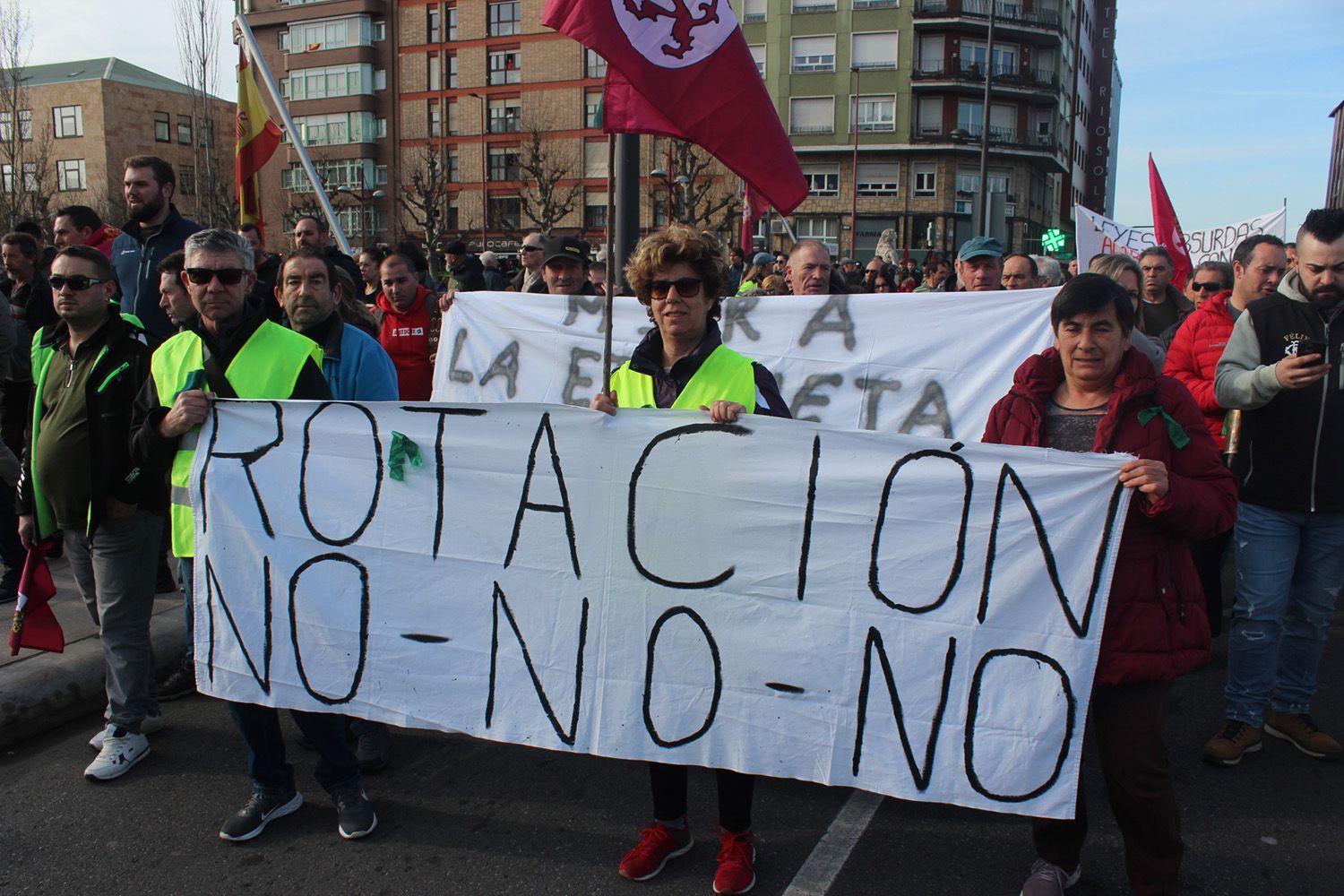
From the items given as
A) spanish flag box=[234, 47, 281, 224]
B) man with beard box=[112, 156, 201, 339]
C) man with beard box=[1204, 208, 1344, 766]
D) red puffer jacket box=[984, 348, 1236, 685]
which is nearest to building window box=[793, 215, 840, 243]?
spanish flag box=[234, 47, 281, 224]

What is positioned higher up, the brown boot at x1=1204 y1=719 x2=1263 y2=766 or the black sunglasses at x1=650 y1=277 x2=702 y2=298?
the black sunglasses at x1=650 y1=277 x2=702 y2=298

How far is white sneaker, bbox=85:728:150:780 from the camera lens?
141 inches

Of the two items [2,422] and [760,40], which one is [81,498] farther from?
[760,40]

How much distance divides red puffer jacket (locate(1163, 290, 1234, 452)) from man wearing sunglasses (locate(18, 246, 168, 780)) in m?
4.18

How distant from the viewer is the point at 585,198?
2101 inches

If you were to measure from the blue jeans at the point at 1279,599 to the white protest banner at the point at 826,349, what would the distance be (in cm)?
150

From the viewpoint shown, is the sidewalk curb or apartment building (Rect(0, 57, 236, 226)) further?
apartment building (Rect(0, 57, 236, 226))

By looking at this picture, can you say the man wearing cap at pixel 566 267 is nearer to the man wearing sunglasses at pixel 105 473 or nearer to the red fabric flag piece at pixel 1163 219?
the man wearing sunglasses at pixel 105 473

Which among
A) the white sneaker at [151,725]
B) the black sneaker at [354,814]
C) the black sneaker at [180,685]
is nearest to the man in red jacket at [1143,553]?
the black sneaker at [354,814]

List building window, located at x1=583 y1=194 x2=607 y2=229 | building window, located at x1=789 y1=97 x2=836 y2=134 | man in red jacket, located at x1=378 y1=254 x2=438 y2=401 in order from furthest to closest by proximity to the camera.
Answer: building window, located at x1=583 y1=194 x2=607 y2=229, building window, located at x1=789 y1=97 x2=836 y2=134, man in red jacket, located at x1=378 y1=254 x2=438 y2=401

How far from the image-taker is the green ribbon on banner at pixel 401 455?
3139 mm

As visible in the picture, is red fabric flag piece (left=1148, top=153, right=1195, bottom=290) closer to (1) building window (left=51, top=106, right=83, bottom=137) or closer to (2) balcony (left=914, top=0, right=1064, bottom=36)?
(2) balcony (left=914, top=0, right=1064, bottom=36)

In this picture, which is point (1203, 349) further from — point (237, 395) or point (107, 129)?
point (107, 129)

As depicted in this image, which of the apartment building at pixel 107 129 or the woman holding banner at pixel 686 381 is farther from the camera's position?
the apartment building at pixel 107 129
